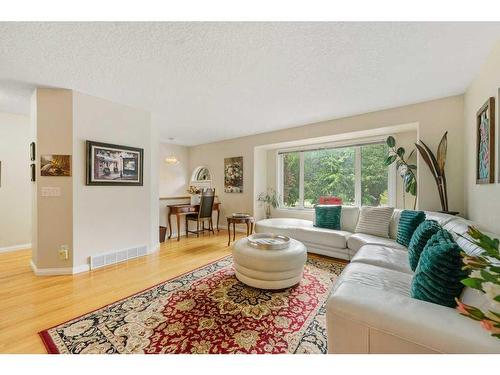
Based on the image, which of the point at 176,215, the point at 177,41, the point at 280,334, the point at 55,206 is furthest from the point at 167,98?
the point at 280,334

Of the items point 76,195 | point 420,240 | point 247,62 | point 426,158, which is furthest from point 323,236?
point 76,195

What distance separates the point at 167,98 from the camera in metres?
3.07

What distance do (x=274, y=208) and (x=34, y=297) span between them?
4211 millimetres

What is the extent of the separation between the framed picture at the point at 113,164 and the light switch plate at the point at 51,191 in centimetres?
34

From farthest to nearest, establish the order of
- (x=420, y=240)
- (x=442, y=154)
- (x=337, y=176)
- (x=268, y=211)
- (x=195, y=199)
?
1. (x=268, y=211)
2. (x=195, y=199)
3. (x=337, y=176)
4. (x=442, y=154)
5. (x=420, y=240)

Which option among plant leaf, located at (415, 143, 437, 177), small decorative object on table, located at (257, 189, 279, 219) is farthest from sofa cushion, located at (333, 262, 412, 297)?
small decorative object on table, located at (257, 189, 279, 219)

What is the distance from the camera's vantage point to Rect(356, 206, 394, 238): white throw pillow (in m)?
3.02

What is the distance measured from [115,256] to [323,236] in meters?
3.11

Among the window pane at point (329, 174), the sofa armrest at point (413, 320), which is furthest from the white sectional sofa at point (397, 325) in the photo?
the window pane at point (329, 174)

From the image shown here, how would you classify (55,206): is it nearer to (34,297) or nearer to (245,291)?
(34,297)

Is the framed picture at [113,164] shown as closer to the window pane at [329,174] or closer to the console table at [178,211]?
the console table at [178,211]

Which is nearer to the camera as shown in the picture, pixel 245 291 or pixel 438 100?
pixel 245 291

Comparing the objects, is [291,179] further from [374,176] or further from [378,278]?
[378,278]

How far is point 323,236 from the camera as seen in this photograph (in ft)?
10.7
